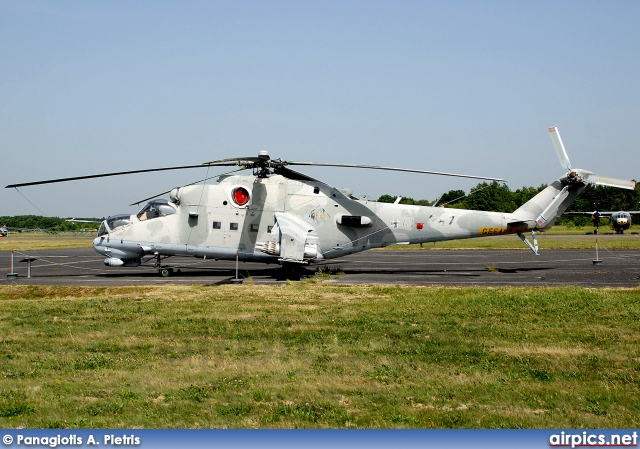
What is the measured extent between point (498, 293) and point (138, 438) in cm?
1287

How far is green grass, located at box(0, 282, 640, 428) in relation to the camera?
6.95 metres

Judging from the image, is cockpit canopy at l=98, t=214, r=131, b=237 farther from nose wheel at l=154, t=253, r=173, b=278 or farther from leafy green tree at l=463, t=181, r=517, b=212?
leafy green tree at l=463, t=181, r=517, b=212

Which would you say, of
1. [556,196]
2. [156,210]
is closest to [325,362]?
[156,210]

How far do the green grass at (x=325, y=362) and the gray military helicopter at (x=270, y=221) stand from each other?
24.8ft

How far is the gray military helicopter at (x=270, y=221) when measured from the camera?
23.4 m

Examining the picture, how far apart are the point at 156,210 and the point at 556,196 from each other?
55.5 ft

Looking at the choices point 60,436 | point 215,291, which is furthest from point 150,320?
point 60,436

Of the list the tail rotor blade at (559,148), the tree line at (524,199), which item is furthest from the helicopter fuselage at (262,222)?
the tree line at (524,199)

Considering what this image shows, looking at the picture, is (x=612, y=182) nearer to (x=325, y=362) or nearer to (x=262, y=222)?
(x=262, y=222)

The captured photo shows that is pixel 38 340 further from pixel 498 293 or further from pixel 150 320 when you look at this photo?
pixel 498 293

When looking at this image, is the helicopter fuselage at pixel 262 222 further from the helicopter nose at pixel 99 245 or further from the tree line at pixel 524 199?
the tree line at pixel 524 199

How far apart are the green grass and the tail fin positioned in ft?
29.8

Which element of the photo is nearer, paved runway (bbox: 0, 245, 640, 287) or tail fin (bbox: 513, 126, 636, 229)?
paved runway (bbox: 0, 245, 640, 287)

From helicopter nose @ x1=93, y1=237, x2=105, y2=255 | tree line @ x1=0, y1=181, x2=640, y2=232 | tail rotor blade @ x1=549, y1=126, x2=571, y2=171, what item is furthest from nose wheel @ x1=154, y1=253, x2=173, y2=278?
tree line @ x1=0, y1=181, x2=640, y2=232
